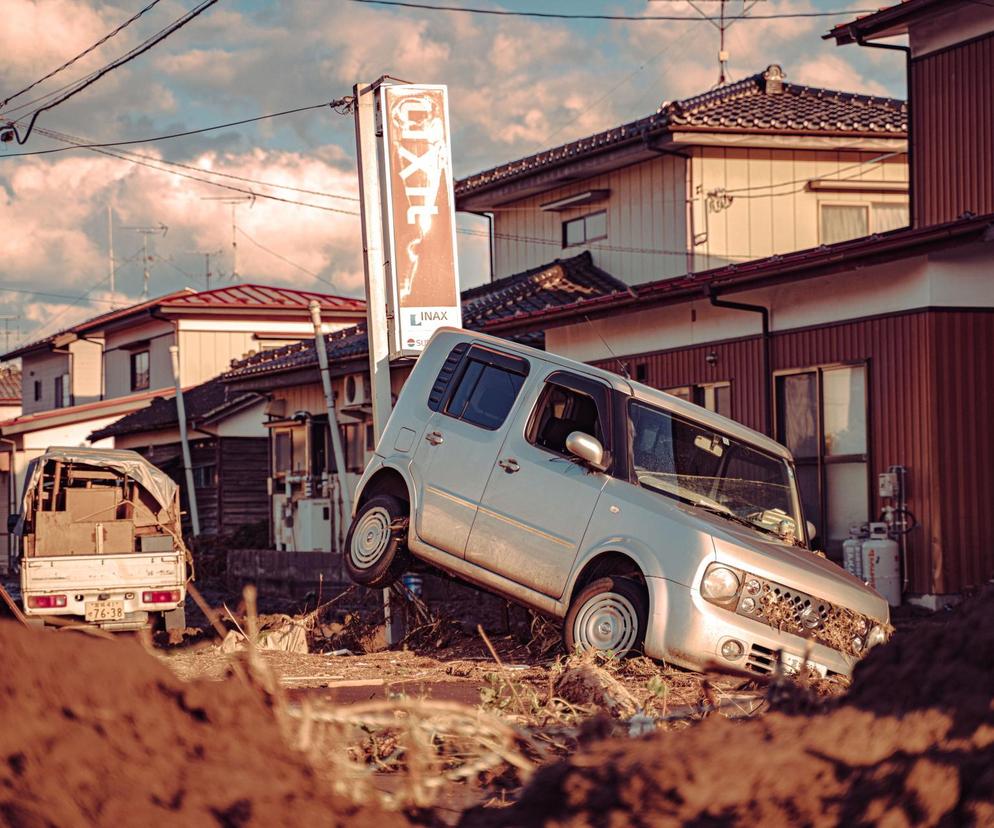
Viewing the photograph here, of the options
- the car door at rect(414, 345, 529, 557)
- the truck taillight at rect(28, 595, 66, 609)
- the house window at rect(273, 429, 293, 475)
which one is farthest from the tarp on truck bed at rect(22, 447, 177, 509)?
the house window at rect(273, 429, 293, 475)

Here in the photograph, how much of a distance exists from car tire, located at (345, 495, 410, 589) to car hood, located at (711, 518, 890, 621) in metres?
2.87

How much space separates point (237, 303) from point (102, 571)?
78.8ft

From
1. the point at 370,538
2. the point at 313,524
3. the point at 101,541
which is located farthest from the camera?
the point at 313,524

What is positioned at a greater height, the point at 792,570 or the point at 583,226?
the point at 583,226

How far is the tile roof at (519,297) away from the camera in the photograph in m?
23.5

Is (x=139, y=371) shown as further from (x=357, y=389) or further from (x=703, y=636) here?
(x=703, y=636)

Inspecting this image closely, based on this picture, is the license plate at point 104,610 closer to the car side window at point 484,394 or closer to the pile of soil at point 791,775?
the car side window at point 484,394

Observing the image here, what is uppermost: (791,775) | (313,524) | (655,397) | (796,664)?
(655,397)

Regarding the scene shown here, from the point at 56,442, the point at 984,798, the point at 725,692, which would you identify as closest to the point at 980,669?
the point at 984,798

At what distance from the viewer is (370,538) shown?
11867 mm

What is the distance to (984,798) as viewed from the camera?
2947mm

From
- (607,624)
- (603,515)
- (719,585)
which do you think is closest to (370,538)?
(603,515)

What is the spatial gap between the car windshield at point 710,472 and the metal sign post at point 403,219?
14.7ft

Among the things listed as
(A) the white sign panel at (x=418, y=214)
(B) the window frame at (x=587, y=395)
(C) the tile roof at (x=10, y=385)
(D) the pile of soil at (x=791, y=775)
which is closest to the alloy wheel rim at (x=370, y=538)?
(B) the window frame at (x=587, y=395)
